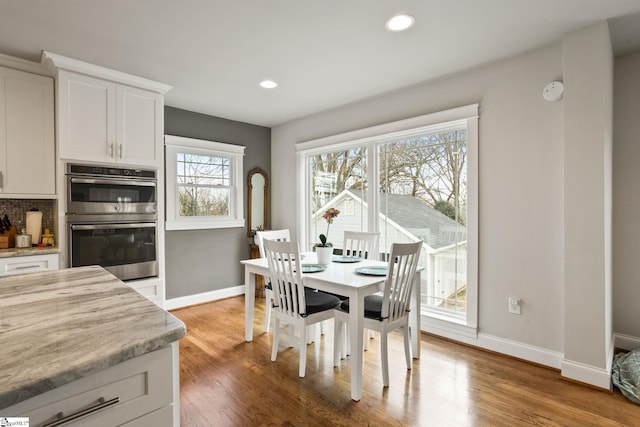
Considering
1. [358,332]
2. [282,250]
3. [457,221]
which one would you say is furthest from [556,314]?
[282,250]

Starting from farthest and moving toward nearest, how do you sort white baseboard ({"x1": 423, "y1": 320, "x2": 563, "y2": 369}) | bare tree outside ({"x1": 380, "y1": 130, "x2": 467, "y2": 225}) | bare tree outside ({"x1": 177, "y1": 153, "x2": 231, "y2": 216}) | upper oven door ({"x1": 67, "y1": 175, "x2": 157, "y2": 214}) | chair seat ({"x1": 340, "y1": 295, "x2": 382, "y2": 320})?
bare tree outside ({"x1": 177, "y1": 153, "x2": 231, "y2": 216}) → bare tree outside ({"x1": 380, "y1": 130, "x2": 467, "y2": 225}) → upper oven door ({"x1": 67, "y1": 175, "x2": 157, "y2": 214}) → white baseboard ({"x1": 423, "y1": 320, "x2": 563, "y2": 369}) → chair seat ({"x1": 340, "y1": 295, "x2": 382, "y2": 320})

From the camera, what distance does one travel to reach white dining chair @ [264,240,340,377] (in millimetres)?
2406

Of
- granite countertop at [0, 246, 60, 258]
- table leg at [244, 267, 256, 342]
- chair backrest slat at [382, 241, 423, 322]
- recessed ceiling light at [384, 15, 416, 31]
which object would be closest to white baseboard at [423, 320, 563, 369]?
chair backrest slat at [382, 241, 423, 322]

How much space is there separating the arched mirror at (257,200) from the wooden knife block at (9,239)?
2.56 meters

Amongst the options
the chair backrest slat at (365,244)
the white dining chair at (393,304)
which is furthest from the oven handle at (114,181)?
the white dining chair at (393,304)

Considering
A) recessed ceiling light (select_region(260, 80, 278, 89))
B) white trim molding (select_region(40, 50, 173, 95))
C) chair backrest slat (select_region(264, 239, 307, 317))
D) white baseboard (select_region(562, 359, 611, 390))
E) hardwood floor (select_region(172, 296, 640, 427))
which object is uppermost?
recessed ceiling light (select_region(260, 80, 278, 89))

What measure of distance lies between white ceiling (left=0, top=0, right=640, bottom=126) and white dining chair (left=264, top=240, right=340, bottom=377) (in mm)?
1556

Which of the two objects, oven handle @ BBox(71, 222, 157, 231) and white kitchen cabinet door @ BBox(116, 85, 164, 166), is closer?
oven handle @ BBox(71, 222, 157, 231)

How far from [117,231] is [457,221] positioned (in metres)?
3.24

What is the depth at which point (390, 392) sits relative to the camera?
224 cm

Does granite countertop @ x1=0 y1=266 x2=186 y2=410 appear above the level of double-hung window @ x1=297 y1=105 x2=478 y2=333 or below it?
below

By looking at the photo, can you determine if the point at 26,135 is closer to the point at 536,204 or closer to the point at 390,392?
the point at 390,392

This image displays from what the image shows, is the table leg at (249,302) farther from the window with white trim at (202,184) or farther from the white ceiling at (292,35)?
the white ceiling at (292,35)

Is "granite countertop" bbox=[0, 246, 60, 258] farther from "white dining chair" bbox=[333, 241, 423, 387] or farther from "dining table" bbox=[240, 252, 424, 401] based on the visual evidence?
"white dining chair" bbox=[333, 241, 423, 387]
